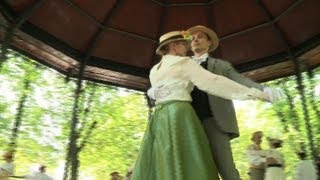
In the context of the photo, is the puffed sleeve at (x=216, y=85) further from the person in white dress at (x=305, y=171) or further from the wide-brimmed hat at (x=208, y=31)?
the person in white dress at (x=305, y=171)

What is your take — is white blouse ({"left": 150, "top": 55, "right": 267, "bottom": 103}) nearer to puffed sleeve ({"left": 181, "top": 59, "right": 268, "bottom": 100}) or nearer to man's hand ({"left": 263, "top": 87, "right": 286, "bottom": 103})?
puffed sleeve ({"left": 181, "top": 59, "right": 268, "bottom": 100})

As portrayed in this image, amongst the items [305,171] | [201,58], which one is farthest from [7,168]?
[201,58]

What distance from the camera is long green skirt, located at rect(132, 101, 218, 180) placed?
2.87m

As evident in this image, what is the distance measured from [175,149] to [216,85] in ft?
1.63

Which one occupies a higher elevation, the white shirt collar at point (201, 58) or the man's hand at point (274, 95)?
the white shirt collar at point (201, 58)

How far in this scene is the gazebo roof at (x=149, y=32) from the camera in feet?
27.6

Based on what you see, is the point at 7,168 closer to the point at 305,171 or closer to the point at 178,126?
the point at 305,171

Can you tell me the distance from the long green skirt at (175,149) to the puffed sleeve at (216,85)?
0.61 ft

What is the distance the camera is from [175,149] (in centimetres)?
293

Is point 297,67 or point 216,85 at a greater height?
point 297,67

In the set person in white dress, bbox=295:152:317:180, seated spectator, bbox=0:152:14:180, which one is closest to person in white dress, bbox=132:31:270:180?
person in white dress, bbox=295:152:317:180

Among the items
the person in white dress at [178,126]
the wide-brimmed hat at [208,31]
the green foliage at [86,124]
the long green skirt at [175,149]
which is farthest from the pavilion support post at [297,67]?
the long green skirt at [175,149]

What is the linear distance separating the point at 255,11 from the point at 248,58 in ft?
3.29

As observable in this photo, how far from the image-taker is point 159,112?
125 inches
